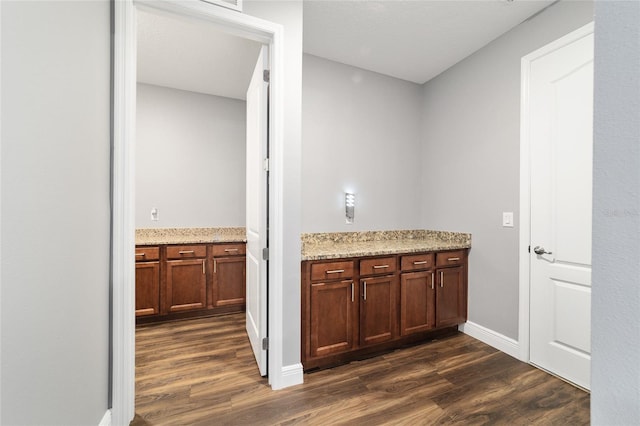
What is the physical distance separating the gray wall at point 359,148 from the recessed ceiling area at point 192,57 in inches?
29.1

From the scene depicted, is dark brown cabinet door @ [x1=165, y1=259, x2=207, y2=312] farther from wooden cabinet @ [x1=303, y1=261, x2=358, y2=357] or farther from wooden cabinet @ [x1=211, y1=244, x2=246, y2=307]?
wooden cabinet @ [x1=303, y1=261, x2=358, y2=357]

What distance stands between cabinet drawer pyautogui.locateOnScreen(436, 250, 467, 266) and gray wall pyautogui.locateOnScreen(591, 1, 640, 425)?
7.71ft

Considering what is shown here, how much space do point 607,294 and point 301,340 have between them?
1.91 meters

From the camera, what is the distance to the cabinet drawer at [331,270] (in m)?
2.13

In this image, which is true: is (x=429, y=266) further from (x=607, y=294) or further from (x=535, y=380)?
(x=607, y=294)

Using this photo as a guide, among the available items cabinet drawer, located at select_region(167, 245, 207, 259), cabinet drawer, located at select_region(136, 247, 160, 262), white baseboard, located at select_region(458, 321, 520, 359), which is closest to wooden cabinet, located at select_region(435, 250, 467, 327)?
white baseboard, located at select_region(458, 321, 520, 359)

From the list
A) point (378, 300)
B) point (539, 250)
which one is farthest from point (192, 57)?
point (539, 250)

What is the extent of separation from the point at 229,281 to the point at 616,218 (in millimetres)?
3512

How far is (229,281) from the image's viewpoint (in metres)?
3.46

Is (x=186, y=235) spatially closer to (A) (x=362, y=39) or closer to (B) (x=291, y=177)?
(B) (x=291, y=177)

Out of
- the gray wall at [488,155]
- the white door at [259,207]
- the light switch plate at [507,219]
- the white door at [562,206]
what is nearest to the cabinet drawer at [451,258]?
the gray wall at [488,155]

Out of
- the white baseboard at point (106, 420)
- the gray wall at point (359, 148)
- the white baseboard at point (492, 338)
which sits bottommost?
the white baseboard at point (492, 338)

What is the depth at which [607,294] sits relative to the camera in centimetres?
46

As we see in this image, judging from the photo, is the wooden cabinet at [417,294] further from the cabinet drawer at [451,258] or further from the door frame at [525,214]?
the door frame at [525,214]
